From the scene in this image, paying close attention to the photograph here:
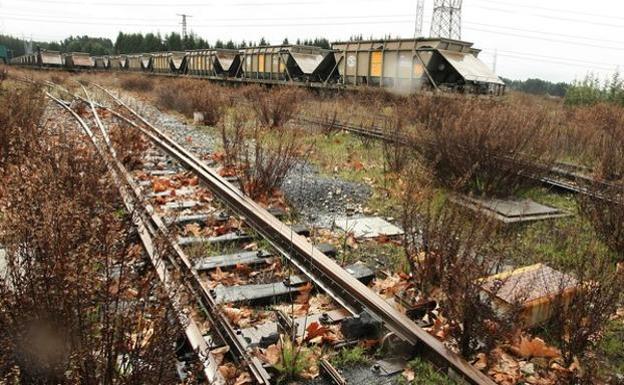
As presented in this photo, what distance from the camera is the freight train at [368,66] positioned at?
16609 mm

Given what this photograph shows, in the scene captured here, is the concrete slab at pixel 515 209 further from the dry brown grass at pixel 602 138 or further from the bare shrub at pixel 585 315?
the bare shrub at pixel 585 315

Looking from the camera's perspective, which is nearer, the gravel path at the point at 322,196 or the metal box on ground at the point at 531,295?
the metal box on ground at the point at 531,295

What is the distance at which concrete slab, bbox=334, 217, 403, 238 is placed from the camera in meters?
5.12

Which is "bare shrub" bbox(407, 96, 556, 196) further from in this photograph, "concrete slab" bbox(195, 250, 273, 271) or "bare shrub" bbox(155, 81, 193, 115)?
"bare shrub" bbox(155, 81, 193, 115)

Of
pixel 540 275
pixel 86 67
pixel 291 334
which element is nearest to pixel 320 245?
pixel 291 334

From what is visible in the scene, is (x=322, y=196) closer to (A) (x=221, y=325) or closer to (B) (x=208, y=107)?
(A) (x=221, y=325)

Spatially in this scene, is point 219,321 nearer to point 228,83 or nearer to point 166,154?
point 166,154

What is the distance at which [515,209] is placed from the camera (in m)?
5.89

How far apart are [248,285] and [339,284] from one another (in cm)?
73

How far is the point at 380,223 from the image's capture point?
5.50 metres

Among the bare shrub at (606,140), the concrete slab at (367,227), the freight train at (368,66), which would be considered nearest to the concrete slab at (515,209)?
the bare shrub at (606,140)

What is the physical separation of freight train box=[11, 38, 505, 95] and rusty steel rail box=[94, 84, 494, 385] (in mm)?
11051

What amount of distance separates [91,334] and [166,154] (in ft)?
21.9

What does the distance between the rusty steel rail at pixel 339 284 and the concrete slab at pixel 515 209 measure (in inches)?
92.4
